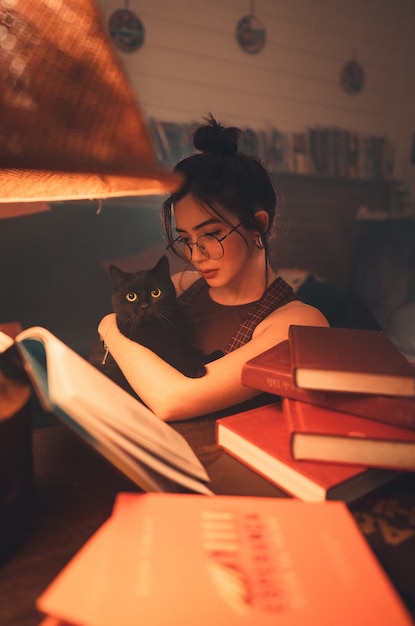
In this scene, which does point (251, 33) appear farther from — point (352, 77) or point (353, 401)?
point (353, 401)

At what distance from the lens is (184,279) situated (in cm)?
105

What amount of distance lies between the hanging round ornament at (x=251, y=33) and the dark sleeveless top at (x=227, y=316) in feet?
2.20

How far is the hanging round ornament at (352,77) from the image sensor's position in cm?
121

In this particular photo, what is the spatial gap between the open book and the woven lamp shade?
0.72 ft

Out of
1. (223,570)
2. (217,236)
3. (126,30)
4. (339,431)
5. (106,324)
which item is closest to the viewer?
(223,570)

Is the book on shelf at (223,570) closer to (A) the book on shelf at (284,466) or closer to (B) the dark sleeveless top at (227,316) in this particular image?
(A) the book on shelf at (284,466)

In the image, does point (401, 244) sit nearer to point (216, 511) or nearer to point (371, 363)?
point (371, 363)

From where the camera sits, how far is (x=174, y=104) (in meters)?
1.13

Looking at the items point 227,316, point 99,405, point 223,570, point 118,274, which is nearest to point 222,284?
point 227,316

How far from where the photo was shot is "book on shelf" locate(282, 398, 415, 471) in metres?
0.59

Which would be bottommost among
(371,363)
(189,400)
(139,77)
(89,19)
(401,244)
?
(189,400)

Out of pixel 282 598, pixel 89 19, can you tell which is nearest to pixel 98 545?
pixel 282 598

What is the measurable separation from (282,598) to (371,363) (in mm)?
344

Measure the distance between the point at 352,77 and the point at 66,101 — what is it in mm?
1032
